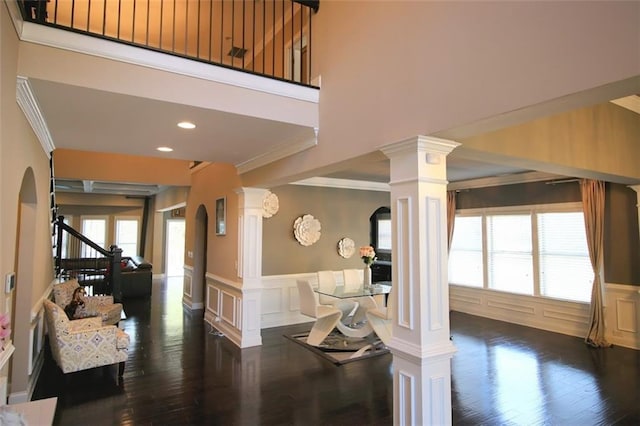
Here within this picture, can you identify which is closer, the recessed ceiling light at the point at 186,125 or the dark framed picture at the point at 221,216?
the recessed ceiling light at the point at 186,125

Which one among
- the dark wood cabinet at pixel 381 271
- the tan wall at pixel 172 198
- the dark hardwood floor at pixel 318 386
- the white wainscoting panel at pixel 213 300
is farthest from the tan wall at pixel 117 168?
the dark wood cabinet at pixel 381 271

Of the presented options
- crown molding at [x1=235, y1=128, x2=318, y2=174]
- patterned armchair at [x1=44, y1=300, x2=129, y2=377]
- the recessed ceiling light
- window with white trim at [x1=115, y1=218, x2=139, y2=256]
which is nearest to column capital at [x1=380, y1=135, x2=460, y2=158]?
crown molding at [x1=235, y1=128, x2=318, y2=174]

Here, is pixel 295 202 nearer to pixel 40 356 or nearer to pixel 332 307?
pixel 332 307


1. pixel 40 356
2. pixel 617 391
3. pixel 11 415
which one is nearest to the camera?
pixel 11 415

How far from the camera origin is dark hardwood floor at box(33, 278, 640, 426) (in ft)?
10.7

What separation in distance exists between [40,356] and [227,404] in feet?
8.55

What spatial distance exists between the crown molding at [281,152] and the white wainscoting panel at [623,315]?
519cm

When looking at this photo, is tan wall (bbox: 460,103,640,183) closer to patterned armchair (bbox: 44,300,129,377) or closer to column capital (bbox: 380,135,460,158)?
column capital (bbox: 380,135,460,158)

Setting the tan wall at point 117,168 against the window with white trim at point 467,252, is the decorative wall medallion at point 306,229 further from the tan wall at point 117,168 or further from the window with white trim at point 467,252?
the tan wall at point 117,168

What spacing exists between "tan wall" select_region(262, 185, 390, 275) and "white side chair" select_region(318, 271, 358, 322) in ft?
3.45

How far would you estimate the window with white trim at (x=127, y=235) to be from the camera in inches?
520

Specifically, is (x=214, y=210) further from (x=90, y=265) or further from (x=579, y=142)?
(x=579, y=142)

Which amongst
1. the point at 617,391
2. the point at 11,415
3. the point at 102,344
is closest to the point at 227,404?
the point at 102,344

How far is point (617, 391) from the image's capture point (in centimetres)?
380
